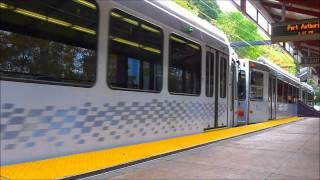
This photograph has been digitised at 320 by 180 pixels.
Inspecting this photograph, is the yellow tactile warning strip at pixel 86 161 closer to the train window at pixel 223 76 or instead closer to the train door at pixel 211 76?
the train door at pixel 211 76

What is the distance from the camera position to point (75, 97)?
533cm

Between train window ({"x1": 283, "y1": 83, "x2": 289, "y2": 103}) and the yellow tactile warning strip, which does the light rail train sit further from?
train window ({"x1": 283, "y1": 83, "x2": 289, "y2": 103})

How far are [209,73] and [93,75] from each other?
16.0 feet

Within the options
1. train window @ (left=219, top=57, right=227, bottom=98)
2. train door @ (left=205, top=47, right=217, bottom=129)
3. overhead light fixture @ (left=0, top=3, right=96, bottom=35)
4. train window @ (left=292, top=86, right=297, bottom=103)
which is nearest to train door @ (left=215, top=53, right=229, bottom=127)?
train window @ (left=219, top=57, right=227, bottom=98)

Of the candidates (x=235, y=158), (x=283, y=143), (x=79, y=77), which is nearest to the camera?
(x=79, y=77)

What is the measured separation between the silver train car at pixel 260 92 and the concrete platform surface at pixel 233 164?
4696 mm

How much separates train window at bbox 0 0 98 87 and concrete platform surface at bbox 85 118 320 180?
1.41 meters

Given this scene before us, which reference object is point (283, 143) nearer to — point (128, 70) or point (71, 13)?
point (128, 70)

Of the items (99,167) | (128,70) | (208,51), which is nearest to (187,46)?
(208,51)

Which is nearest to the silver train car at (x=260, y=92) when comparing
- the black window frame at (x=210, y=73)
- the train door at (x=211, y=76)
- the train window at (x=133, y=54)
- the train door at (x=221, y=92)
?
the train door at (x=221, y=92)

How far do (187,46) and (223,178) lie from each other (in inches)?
154

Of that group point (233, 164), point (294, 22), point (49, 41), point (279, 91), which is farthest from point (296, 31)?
point (49, 41)

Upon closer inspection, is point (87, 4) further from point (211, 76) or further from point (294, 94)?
point (294, 94)

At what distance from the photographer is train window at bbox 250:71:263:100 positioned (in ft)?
53.0
